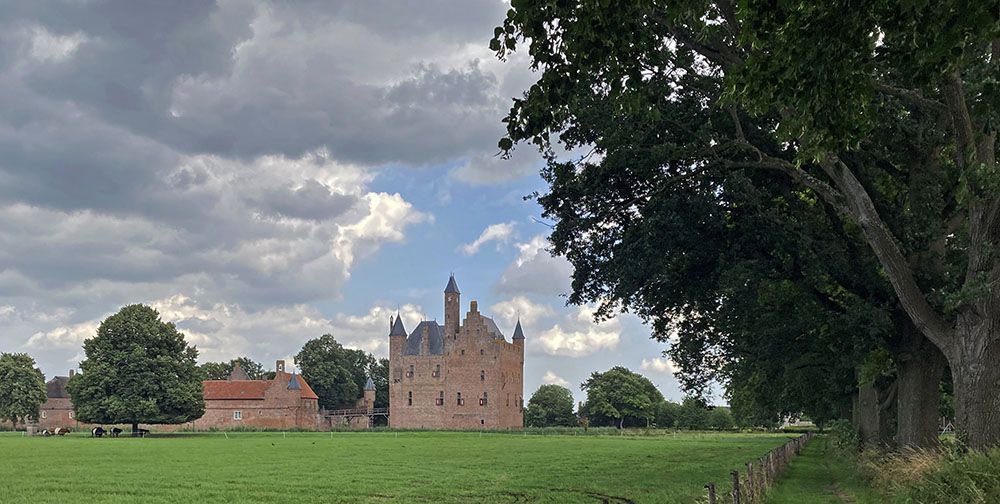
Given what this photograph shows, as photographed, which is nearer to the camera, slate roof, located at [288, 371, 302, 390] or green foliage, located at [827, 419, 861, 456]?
green foliage, located at [827, 419, 861, 456]

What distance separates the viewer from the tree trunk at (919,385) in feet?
64.2

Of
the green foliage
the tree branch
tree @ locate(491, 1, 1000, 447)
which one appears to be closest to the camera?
tree @ locate(491, 1, 1000, 447)

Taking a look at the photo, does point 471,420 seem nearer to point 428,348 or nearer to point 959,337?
point 428,348

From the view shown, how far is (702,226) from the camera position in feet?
62.8

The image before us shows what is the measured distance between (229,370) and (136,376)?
75.0 meters

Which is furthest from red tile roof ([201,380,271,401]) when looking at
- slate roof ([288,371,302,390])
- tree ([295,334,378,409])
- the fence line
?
the fence line

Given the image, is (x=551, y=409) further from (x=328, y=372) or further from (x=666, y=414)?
(x=328, y=372)

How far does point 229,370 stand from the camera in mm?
149125

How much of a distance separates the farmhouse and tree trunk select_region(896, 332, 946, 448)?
97861 mm

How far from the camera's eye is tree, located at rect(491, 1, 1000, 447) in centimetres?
788

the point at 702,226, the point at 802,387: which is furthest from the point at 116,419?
the point at 702,226

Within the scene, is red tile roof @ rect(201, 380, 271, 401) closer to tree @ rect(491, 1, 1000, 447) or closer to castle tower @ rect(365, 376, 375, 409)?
castle tower @ rect(365, 376, 375, 409)

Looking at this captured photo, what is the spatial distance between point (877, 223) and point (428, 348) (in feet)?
347

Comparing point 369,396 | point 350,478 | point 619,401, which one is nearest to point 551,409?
point 619,401
